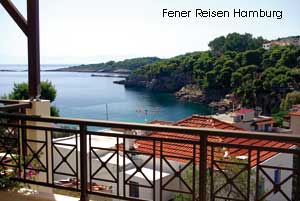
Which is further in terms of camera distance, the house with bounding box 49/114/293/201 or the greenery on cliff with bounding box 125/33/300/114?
the greenery on cliff with bounding box 125/33/300/114

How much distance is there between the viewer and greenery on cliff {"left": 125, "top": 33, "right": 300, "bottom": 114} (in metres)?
39.8

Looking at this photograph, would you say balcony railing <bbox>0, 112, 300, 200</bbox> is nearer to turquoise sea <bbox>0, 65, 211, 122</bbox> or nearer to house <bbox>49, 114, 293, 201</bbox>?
house <bbox>49, 114, 293, 201</bbox>

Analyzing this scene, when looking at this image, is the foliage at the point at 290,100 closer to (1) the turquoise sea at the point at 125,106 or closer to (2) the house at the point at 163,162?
(1) the turquoise sea at the point at 125,106

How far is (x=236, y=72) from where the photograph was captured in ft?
146

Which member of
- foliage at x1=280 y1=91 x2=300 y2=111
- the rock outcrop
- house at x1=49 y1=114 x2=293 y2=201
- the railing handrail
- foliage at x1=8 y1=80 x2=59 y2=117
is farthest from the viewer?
the rock outcrop

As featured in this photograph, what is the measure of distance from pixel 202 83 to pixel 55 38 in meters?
22.6

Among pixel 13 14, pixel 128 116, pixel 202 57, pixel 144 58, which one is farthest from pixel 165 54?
pixel 13 14

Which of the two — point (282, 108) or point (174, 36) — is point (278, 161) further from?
point (174, 36)

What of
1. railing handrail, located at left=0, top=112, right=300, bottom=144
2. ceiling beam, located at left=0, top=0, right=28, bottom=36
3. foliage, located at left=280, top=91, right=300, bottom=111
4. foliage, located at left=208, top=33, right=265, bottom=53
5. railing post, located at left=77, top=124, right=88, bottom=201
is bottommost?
foliage, located at left=280, top=91, right=300, bottom=111

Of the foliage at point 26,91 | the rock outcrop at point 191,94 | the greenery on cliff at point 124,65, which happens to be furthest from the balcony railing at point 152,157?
the greenery on cliff at point 124,65

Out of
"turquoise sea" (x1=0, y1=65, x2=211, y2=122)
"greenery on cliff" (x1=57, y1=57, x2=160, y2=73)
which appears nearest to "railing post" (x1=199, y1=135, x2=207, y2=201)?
"turquoise sea" (x1=0, y1=65, x2=211, y2=122)

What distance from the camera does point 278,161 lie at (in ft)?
28.6

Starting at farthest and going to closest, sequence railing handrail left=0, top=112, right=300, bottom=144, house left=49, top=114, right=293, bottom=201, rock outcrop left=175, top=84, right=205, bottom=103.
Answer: rock outcrop left=175, top=84, right=205, bottom=103 → house left=49, top=114, right=293, bottom=201 → railing handrail left=0, top=112, right=300, bottom=144

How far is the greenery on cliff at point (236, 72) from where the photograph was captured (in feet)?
131
